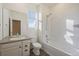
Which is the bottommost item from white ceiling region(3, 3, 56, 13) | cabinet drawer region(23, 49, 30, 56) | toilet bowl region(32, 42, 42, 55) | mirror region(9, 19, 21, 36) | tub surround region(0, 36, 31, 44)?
cabinet drawer region(23, 49, 30, 56)

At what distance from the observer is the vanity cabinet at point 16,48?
1.84 metres

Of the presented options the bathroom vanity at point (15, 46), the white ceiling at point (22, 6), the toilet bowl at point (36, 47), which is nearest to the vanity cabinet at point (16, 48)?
the bathroom vanity at point (15, 46)

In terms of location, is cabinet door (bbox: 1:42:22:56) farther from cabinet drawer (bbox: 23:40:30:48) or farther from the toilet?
the toilet

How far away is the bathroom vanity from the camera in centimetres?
183

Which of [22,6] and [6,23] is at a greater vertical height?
[22,6]

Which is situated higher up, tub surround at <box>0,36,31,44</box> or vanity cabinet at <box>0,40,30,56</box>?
tub surround at <box>0,36,31,44</box>

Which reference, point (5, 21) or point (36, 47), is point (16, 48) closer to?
Answer: point (36, 47)

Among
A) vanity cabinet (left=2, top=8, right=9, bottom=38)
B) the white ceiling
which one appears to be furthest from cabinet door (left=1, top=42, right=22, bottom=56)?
the white ceiling

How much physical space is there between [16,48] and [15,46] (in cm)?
4

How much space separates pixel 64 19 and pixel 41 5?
A: 474 millimetres

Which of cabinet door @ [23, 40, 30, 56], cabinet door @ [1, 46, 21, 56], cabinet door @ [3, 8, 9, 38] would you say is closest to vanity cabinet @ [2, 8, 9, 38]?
cabinet door @ [3, 8, 9, 38]

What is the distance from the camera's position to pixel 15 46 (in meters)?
1.91

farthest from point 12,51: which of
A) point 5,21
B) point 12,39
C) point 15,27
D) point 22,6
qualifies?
point 22,6

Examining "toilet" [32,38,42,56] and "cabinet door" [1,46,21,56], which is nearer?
"cabinet door" [1,46,21,56]
